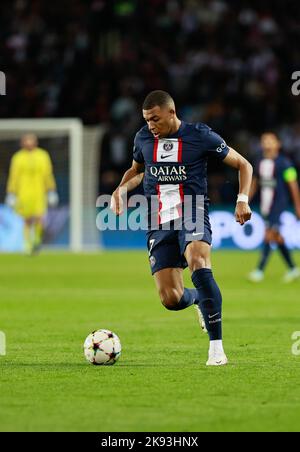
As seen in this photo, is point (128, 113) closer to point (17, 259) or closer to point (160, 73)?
point (160, 73)

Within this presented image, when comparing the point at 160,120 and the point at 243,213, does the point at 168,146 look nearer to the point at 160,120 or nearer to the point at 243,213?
the point at 160,120

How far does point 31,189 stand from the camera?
72.2 feet

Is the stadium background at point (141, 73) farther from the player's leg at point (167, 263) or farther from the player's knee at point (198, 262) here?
the player's knee at point (198, 262)

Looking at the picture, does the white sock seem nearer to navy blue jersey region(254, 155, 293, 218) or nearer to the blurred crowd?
navy blue jersey region(254, 155, 293, 218)

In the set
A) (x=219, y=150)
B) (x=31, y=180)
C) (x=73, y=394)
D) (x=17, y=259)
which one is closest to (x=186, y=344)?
(x=219, y=150)

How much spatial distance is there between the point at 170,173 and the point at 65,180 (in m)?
14.9

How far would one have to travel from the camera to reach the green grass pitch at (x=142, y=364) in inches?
234

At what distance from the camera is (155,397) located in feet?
21.5

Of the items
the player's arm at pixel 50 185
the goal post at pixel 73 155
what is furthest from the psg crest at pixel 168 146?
the goal post at pixel 73 155

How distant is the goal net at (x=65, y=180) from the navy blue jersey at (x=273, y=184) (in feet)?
20.9

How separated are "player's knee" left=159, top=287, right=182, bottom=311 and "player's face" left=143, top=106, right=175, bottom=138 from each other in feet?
3.88

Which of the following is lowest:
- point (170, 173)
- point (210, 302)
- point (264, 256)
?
point (210, 302)

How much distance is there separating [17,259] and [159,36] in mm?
7707

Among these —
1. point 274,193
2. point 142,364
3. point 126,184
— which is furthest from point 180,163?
point 274,193
